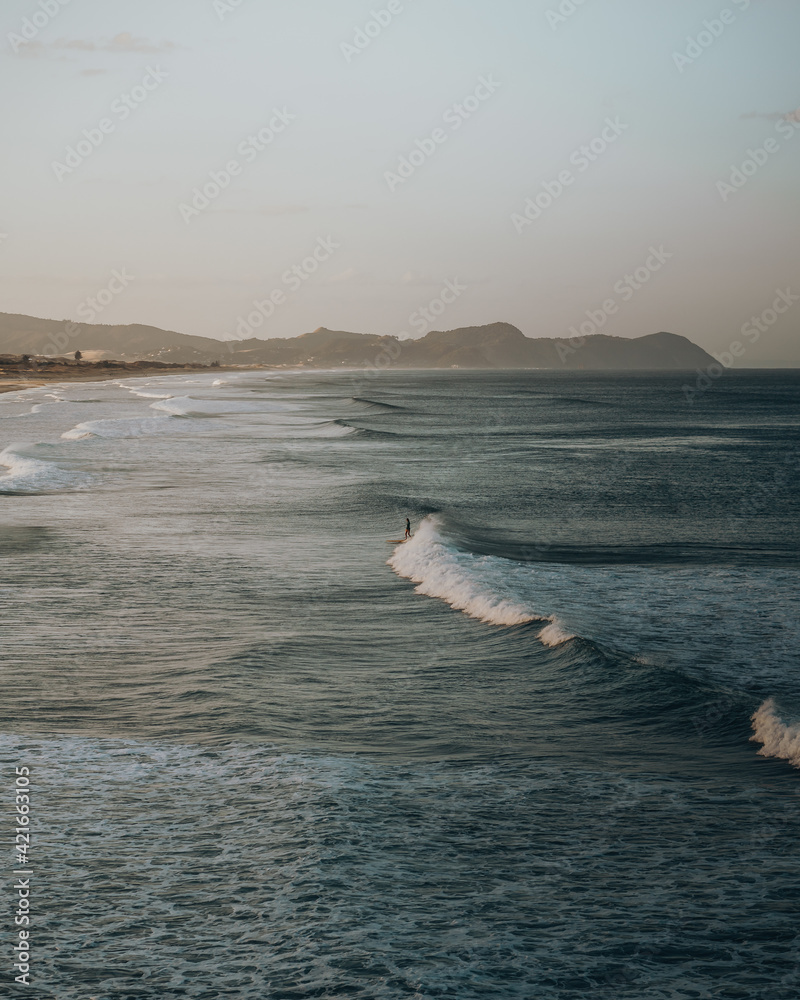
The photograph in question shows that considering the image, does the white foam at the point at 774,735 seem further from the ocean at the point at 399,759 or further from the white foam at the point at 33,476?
the white foam at the point at 33,476

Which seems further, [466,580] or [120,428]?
[120,428]

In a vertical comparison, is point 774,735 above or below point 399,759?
above

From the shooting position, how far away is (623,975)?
592cm

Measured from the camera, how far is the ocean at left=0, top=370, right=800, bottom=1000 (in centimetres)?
617

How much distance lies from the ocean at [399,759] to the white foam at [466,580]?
98 millimetres

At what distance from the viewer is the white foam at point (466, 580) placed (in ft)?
49.1

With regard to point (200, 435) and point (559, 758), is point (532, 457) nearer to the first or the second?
point (200, 435)

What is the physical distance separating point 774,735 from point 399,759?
14.3 ft

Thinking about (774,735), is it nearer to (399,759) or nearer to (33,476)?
(399,759)

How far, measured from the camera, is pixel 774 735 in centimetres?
1006

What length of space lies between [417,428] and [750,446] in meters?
25.7

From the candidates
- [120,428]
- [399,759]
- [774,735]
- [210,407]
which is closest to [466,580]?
[774,735]

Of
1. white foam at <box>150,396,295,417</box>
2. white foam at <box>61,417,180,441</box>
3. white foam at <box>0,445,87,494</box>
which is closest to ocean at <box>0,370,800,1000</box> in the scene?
white foam at <box>0,445,87,494</box>

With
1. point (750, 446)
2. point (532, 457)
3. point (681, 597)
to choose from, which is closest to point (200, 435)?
point (532, 457)
